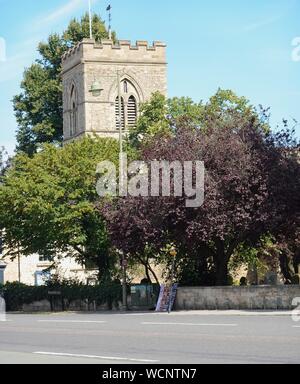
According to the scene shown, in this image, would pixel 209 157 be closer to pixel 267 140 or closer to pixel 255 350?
pixel 267 140

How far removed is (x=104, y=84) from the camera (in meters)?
94.4

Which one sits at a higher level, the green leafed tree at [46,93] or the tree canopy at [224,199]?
the green leafed tree at [46,93]

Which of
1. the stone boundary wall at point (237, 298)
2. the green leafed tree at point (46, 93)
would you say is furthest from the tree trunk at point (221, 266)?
the green leafed tree at point (46, 93)

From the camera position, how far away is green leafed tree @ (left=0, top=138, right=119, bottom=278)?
1871 inches

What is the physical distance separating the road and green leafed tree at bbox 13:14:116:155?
6267 cm

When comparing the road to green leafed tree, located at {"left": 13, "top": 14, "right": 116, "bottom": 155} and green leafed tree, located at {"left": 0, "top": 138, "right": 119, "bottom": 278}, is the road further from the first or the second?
green leafed tree, located at {"left": 13, "top": 14, "right": 116, "bottom": 155}

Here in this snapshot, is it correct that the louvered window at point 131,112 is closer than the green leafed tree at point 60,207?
No

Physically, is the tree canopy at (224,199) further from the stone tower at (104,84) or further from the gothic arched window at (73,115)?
the gothic arched window at (73,115)

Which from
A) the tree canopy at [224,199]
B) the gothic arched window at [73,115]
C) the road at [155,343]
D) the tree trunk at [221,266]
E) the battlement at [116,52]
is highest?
the battlement at [116,52]

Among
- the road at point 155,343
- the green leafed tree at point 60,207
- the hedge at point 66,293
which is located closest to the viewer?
the road at point 155,343

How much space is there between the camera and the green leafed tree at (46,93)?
90.9m

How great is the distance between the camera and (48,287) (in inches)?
2042

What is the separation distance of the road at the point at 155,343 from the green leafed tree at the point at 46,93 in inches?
2467
